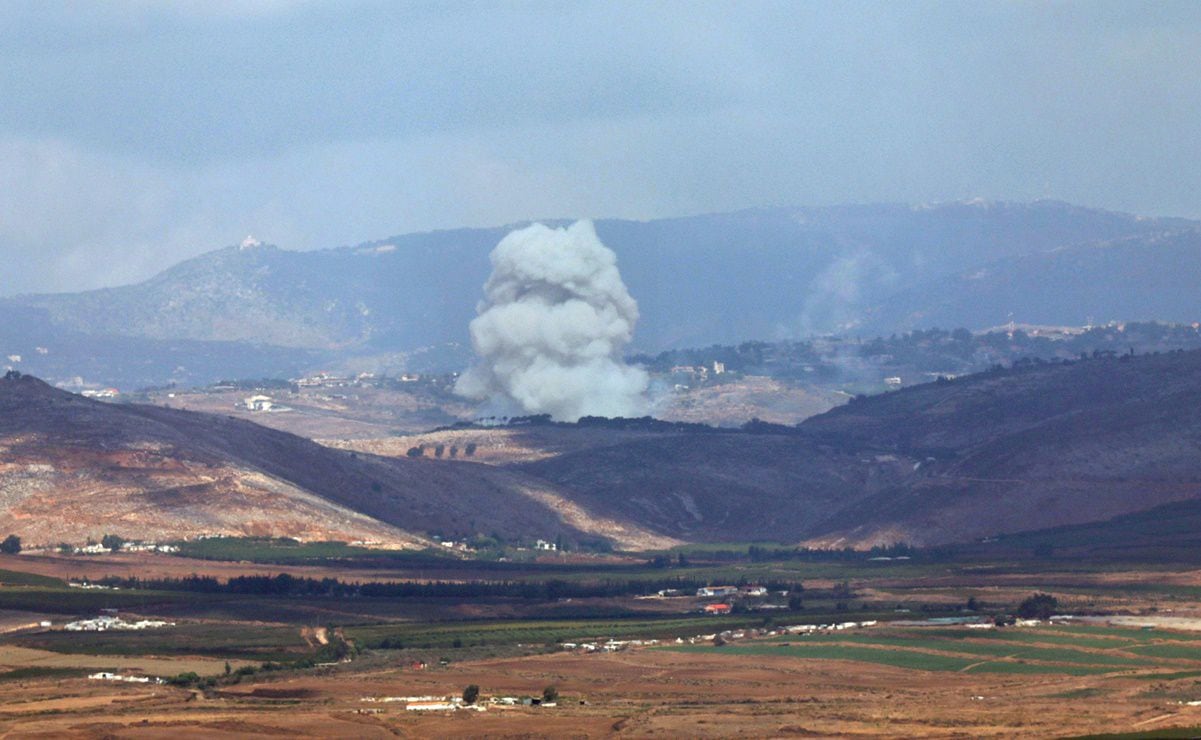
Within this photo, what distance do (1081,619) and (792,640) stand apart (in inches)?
723

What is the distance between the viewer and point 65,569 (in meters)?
157

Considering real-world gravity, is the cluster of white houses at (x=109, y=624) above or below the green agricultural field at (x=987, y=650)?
above

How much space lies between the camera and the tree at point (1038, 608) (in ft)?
442

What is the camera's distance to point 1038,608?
13550cm

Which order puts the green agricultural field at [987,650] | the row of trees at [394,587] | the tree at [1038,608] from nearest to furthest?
the green agricultural field at [987,650]
the tree at [1038,608]
the row of trees at [394,587]

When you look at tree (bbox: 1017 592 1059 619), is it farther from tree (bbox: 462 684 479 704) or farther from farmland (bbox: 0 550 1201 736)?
tree (bbox: 462 684 479 704)

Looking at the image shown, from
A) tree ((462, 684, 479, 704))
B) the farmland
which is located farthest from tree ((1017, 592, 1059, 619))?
tree ((462, 684, 479, 704))

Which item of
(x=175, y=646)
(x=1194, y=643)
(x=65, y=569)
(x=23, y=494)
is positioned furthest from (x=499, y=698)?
(x=23, y=494)

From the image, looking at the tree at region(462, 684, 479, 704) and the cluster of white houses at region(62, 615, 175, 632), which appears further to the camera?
the cluster of white houses at region(62, 615, 175, 632)

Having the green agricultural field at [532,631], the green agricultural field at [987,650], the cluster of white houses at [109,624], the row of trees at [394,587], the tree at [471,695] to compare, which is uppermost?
the row of trees at [394,587]

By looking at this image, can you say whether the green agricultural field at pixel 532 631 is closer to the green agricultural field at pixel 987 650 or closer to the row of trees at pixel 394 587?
the green agricultural field at pixel 987 650

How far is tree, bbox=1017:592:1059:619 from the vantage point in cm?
13462

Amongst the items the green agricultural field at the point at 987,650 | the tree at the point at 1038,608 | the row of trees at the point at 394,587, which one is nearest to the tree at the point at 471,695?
the green agricultural field at the point at 987,650

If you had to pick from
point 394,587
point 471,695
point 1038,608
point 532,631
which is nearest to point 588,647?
point 532,631
